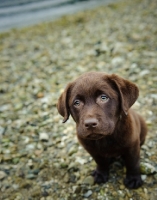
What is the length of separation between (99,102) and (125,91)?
33 centimetres

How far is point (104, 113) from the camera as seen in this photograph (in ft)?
10.6

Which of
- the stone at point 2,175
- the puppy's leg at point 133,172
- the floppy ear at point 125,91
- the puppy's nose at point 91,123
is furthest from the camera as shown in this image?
the stone at point 2,175

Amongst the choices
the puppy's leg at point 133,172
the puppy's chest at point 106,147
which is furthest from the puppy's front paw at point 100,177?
the puppy's chest at point 106,147

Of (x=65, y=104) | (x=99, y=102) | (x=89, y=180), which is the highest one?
(x=99, y=102)

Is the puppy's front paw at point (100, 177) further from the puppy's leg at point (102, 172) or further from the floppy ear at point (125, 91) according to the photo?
the floppy ear at point (125, 91)

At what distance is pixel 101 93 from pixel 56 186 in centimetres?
175

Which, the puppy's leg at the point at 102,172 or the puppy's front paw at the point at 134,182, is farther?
the puppy's leg at the point at 102,172

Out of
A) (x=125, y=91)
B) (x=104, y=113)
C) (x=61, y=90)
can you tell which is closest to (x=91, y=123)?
(x=104, y=113)

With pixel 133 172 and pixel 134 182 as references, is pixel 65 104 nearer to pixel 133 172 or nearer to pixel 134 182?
pixel 133 172

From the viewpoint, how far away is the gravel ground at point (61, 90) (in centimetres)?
433

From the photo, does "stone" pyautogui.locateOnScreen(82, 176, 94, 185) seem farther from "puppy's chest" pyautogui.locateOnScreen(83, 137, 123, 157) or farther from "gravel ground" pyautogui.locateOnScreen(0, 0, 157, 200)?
"puppy's chest" pyautogui.locateOnScreen(83, 137, 123, 157)

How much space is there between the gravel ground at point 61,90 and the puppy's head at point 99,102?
47.4 inches

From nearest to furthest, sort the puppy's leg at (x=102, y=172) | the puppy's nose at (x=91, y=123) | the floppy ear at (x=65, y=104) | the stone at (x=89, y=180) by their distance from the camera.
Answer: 1. the puppy's nose at (x=91, y=123)
2. the floppy ear at (x=65, y=104)
3. the puppy's leg at (x=102, y=172)
4. the stone at (x=89, y=180)

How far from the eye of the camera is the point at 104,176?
417 centimetres
